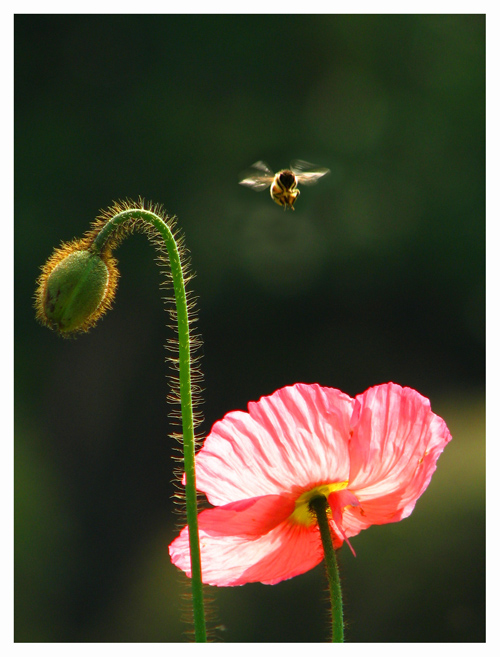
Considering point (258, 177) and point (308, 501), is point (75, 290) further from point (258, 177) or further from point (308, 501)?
point (258, 177)

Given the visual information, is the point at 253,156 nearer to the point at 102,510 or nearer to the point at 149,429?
the point at 149,429

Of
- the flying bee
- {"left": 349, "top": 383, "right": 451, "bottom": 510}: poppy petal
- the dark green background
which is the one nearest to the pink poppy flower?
{"left": 349, "top": 383, "right": 451, "bottom": 510}: poppy petal

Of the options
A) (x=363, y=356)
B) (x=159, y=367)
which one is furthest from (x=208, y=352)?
(x=363, y=356)

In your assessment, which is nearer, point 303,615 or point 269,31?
point 303,615

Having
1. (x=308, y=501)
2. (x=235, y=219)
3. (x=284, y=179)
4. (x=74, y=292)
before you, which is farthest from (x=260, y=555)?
(x=235, y=219)

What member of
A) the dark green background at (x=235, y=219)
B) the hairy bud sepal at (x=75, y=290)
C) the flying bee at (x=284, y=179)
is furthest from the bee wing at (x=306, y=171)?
the dark green background at (x=235, y=219)

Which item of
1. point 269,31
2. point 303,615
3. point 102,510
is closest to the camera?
point 303,615
